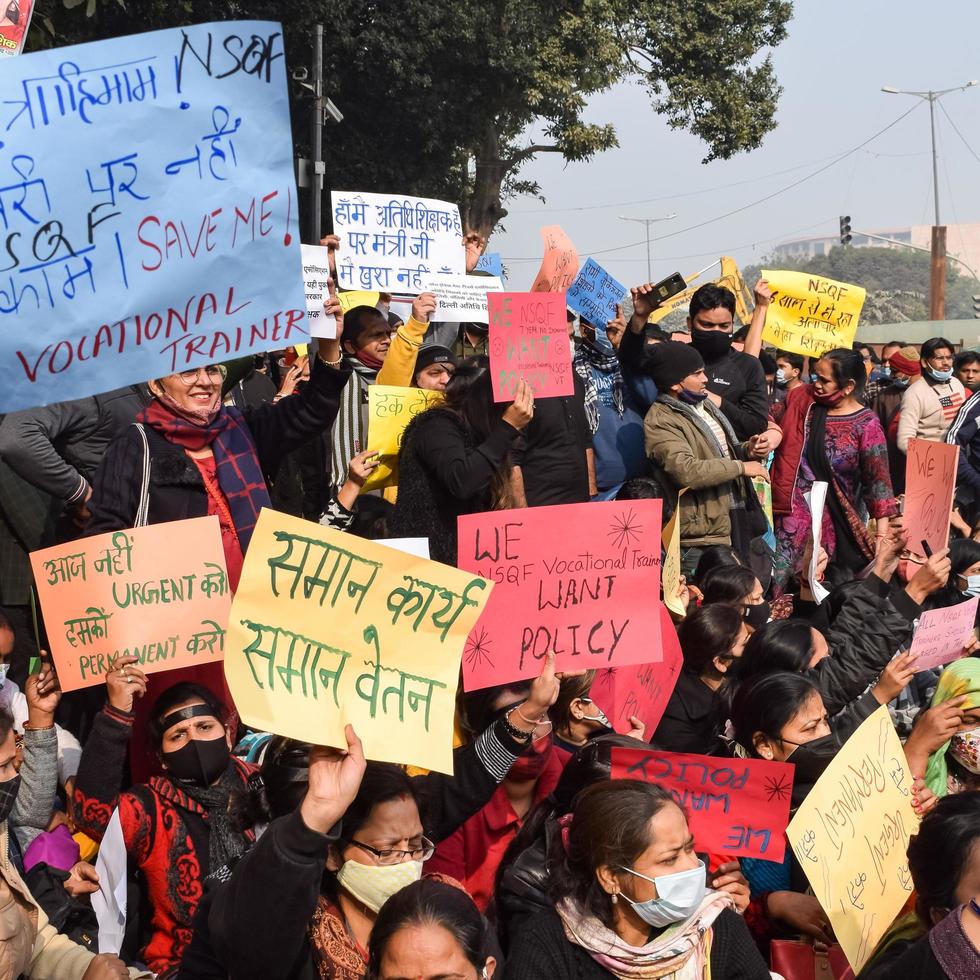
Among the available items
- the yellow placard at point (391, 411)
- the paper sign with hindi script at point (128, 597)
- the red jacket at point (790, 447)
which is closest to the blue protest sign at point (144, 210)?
the paper sign with hindi script at point (128, 597)

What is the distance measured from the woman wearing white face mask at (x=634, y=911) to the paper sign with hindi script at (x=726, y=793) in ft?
0.87

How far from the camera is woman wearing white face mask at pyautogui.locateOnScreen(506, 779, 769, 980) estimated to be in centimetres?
286

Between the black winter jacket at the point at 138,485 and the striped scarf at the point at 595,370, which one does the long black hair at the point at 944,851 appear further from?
the striped scarf at the point at 595,370

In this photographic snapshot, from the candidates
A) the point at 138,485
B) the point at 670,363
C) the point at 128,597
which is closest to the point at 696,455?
the point at 670,363

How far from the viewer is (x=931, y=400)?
8.89 m

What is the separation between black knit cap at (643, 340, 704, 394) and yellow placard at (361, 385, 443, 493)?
141cm

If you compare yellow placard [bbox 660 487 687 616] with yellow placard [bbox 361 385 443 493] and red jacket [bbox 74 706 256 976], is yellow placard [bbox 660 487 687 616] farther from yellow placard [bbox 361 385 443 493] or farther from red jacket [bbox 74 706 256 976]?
red jacket [bbox 74 706 256 976]

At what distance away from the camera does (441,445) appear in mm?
4883

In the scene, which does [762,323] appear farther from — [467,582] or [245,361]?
[467,582]

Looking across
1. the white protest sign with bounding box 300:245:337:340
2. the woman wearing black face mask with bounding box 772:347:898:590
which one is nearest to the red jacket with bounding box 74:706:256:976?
Result: the white protest sign with bounding box 300:245:337:340

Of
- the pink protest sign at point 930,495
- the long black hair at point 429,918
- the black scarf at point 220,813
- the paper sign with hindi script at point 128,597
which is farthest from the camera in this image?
the pink protest sign at point 930,495

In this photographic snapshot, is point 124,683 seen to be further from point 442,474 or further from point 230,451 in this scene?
point 442,474

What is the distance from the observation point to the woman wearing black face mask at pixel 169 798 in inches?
136

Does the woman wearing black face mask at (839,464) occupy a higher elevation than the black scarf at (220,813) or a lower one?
lower
